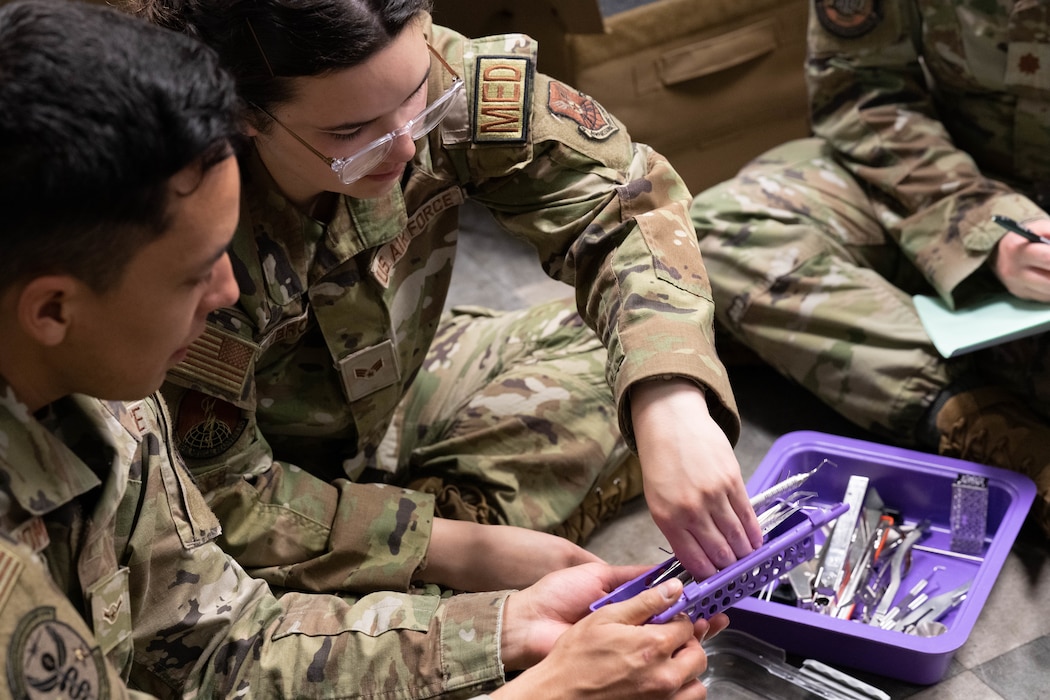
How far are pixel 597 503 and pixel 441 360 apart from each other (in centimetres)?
37

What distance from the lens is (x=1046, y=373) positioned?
171 centimetres

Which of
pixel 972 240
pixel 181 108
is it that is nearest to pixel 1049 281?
pixel 972 240

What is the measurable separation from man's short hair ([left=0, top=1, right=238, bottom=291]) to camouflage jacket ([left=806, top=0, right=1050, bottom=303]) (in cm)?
133

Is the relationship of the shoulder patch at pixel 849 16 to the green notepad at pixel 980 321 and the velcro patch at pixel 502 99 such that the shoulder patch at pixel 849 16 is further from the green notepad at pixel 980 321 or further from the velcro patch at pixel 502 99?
the velcro patch at pixel 502 99

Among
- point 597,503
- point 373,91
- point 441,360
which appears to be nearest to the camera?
point 373,91

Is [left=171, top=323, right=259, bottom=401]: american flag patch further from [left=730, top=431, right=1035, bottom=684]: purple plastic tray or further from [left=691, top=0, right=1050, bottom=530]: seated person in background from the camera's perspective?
[left=691, top=0, right=1050, bottom=530]: seated person in background

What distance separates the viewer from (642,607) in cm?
116

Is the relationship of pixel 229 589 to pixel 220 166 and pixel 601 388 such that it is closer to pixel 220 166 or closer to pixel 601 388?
pixel 220 166

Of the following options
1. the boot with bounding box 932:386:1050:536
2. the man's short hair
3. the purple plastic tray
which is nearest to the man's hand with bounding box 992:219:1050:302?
the boot with bounding box 932:386:1050:536

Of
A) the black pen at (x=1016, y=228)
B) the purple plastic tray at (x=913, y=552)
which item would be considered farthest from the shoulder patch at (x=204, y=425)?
the black pen at (x=1016, y=228)

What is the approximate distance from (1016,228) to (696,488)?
2.82 feet

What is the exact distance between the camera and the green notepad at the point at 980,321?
5.33ft

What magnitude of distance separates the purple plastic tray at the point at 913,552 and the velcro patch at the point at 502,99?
25.0 inches

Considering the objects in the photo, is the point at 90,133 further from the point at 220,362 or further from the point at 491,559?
the point at 491,559
